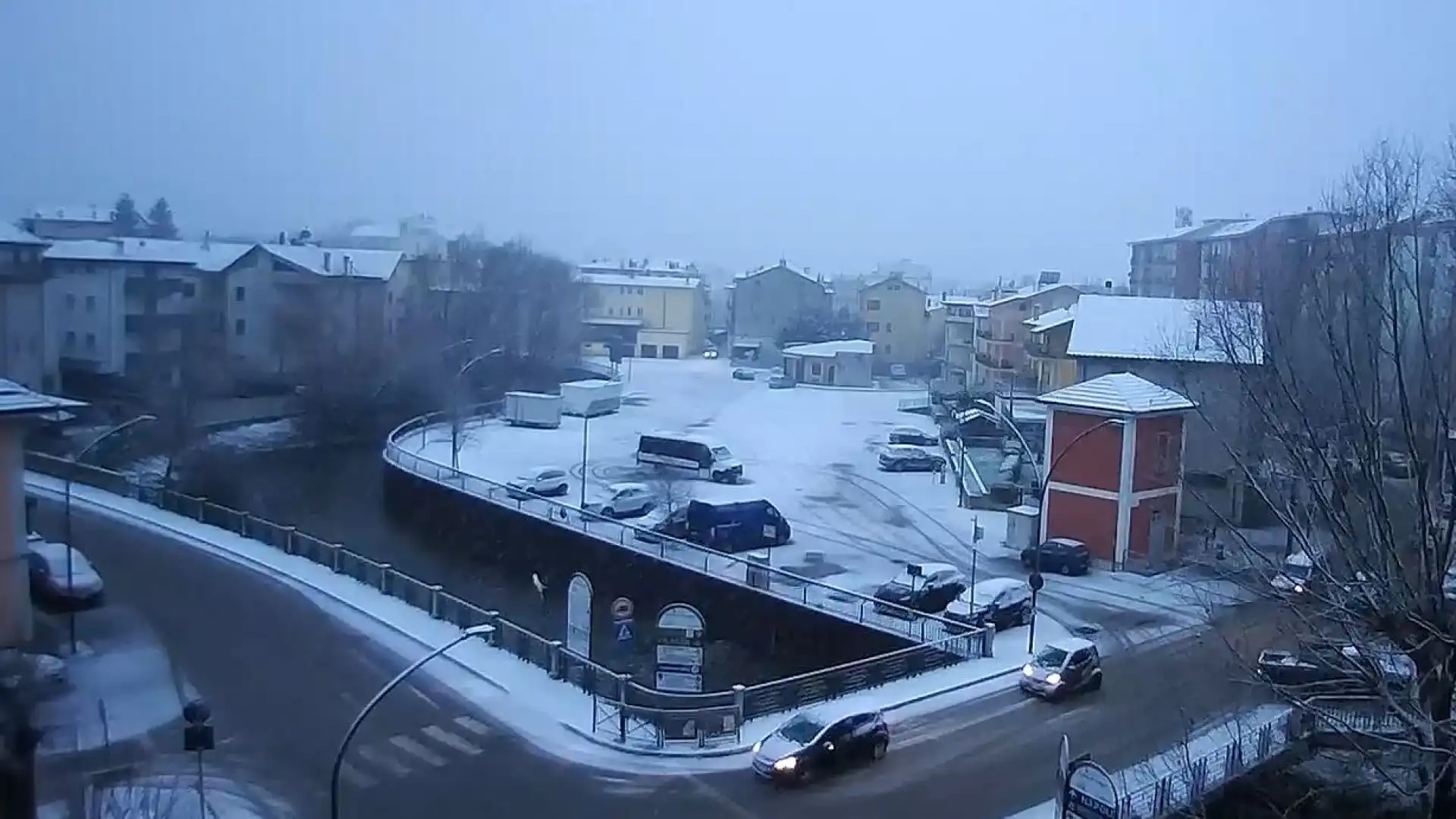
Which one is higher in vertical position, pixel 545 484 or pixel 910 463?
pixel 910 463

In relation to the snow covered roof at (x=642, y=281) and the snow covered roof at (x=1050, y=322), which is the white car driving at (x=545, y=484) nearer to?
the snow covered roof at (x=1050, y=322)

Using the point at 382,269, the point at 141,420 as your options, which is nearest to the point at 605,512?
the point at 141,420

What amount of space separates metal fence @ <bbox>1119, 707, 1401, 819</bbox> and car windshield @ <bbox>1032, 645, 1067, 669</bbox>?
1843 millimetres

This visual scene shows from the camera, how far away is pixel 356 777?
7098mm

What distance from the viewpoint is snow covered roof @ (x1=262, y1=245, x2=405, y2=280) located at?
25562mm

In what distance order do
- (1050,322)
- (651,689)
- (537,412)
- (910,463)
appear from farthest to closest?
(537,412)
(1050,322)
(910,463)
(651,689)

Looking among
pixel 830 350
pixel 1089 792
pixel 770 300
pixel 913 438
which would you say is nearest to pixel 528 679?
pixel 1089 792

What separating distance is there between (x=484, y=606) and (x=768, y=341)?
29195 millimetres

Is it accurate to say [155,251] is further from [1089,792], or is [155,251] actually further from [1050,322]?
[1089,792]

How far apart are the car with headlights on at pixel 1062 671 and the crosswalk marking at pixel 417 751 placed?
13.9 ft

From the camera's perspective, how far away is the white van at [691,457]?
60.1 feet

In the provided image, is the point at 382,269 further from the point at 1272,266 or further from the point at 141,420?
the point at 1272,266

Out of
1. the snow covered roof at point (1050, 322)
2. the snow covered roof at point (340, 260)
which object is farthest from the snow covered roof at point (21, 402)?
the snow covered roof at point (1050, 322)

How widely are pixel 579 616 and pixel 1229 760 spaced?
4.78m
